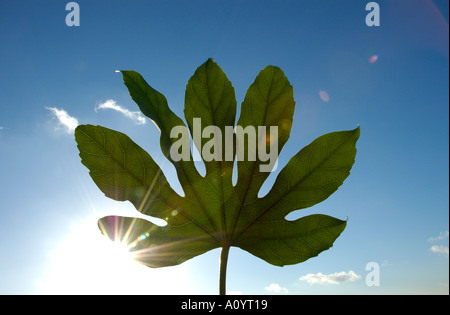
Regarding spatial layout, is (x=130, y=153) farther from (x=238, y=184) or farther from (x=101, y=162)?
(x=238, y=184)

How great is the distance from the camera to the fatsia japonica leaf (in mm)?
1471

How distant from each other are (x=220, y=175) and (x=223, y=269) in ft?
1.37

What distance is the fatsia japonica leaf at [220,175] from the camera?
1.47 metres

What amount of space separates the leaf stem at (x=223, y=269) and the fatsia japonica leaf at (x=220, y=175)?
23mm

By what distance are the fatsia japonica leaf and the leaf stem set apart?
0.07ft

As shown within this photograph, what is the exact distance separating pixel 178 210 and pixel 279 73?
2.49 feet

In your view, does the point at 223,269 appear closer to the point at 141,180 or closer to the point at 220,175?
the point at 220,175

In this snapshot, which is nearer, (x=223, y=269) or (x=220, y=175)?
(x=223, y=269)

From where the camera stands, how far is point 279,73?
1459 mm

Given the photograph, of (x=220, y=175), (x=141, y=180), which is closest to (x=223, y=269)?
(x=220, y=175)

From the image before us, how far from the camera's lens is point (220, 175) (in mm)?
1590
